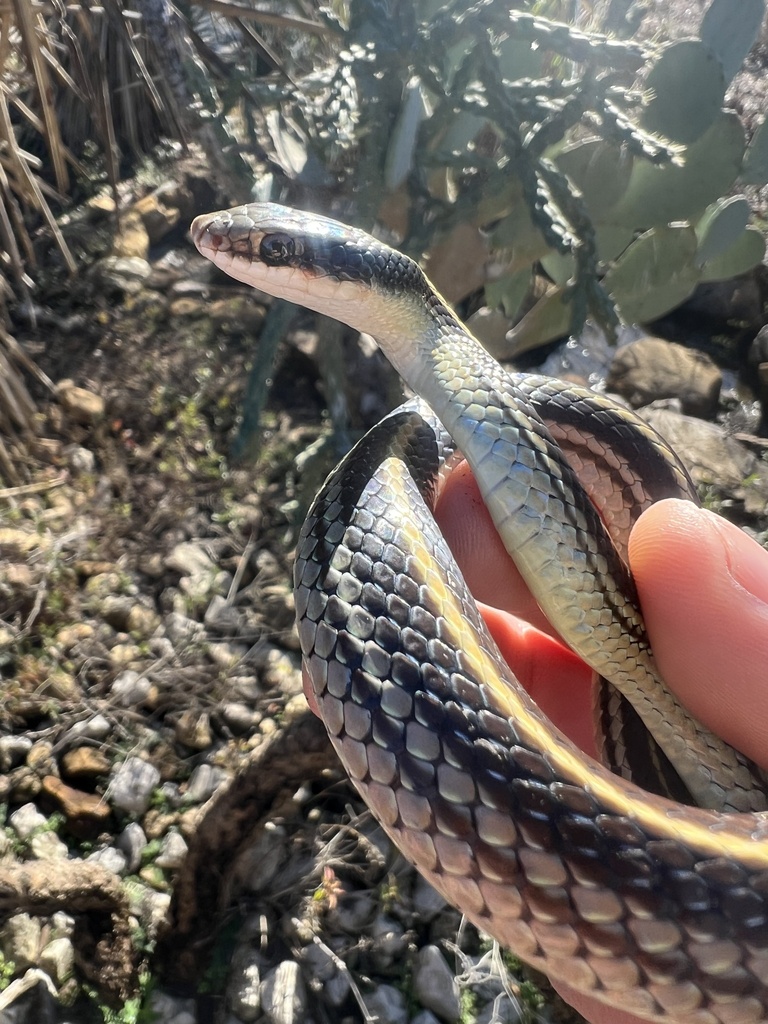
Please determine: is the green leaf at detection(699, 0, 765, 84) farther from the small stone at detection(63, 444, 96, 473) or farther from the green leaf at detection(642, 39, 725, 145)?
the small stone at detection(63, 444, 96, 473)

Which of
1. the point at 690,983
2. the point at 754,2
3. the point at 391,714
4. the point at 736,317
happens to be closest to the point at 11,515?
the point at 391,714

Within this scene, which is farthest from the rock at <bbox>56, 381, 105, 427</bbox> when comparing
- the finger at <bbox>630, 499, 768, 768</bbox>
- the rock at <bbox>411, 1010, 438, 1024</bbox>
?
the rock at <bbox>411, 1010, 438, 1024</bbox>

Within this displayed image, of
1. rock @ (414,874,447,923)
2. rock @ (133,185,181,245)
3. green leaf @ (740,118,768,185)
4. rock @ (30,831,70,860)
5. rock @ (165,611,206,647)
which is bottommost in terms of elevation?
rock @ (30,831,70,860)

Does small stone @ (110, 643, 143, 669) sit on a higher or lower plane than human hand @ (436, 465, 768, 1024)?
lower

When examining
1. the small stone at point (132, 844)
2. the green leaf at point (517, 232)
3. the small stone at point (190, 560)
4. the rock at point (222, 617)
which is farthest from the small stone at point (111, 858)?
the green leaf at point (517, 232)

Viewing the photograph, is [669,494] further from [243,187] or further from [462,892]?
[243,187]

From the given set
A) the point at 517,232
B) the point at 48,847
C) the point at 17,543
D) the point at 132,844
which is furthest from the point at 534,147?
the point at 48,847

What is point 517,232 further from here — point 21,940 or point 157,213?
point 21,940
